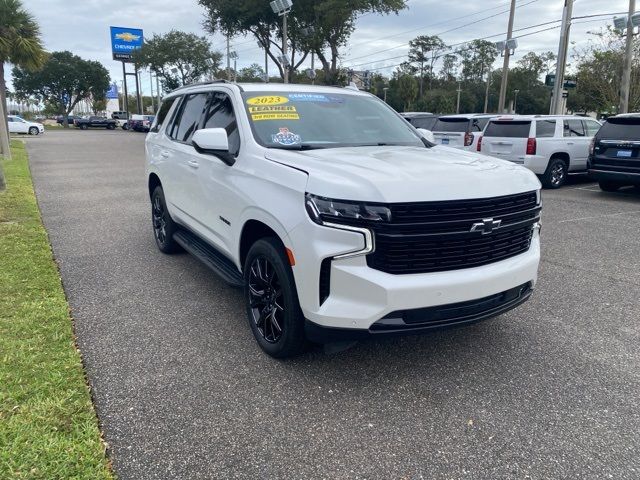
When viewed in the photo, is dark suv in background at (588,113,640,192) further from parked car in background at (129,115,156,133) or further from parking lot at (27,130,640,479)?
parked car in background at (129,115,156,133)

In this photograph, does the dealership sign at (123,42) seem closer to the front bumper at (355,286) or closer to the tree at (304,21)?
the tree at (304,21)

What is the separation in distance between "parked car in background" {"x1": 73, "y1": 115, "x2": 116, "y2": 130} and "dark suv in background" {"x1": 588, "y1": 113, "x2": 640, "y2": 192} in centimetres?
5733

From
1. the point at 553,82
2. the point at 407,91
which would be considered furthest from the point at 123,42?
the point at 553,82

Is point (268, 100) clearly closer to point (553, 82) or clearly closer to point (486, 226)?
point (486, 226)

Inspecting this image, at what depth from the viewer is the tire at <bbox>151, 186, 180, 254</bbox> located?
604 cm

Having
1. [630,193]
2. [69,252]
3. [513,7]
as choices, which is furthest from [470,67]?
[69,252]

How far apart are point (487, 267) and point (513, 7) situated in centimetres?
2612

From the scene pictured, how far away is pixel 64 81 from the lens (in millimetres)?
70188

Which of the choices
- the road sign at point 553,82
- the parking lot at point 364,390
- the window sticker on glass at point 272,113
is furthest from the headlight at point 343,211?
the road sign at point 553,82

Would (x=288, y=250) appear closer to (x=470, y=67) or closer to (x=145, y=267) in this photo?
(x=145, y=267)

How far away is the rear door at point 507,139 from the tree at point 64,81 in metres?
68.7

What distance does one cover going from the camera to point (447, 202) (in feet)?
9.78

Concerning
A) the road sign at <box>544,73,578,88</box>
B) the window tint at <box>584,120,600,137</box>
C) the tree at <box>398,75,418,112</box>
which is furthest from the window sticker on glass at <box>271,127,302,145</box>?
the tree at <box>398,75,418,112</box>

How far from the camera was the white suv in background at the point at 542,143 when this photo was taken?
11898 millimetres
